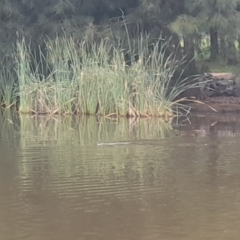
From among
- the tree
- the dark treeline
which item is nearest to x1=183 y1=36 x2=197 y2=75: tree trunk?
the dark treeline

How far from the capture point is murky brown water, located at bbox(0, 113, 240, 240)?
6.43 metres

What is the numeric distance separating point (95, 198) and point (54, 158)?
2.57 m

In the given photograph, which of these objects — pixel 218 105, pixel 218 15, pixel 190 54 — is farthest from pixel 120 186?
pixel 190 54

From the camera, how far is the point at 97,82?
15.8 metres

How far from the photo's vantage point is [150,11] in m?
18.2

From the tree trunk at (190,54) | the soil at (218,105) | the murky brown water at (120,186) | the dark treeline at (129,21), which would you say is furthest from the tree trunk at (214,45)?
the murky brown water at (120,186)

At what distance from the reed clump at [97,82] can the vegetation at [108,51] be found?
0.02m

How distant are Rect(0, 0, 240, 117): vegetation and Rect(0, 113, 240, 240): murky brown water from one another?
122 inches

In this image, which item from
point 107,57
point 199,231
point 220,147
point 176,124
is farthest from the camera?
point 107,57

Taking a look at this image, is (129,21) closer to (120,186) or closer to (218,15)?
(218,15)

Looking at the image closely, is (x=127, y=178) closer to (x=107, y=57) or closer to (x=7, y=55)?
(x=107, y=57)

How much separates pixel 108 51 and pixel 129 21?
219 centimetres

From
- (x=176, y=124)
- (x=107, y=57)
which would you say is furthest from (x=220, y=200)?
(x=107, y=57)

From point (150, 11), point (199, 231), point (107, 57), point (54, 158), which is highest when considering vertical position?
point (150, 11)
